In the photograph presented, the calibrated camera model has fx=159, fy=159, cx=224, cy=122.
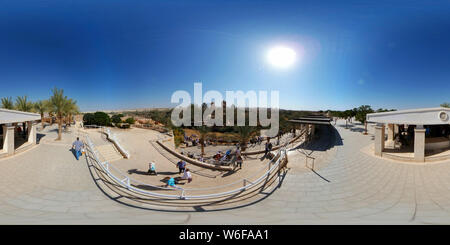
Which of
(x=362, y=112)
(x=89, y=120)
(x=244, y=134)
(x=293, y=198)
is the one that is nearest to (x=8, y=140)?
(x=244, y=134)

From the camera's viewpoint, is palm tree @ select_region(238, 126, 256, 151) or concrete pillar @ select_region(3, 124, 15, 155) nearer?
concrete pillar @ select_region(3, 124, 15, 155)

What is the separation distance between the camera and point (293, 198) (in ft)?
15.5

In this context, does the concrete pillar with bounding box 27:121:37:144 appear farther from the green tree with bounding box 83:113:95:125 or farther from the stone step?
the green tree with bounding box 83:113:95:125

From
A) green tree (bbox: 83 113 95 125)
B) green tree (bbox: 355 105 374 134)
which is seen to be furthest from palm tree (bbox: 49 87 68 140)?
green tree (bbox: 355 105 374 134)

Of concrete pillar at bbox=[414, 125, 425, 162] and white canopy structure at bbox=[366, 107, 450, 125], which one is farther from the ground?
white canopy structure at bbox=[366, 107, 450, 125]

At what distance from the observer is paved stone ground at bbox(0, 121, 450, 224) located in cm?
384

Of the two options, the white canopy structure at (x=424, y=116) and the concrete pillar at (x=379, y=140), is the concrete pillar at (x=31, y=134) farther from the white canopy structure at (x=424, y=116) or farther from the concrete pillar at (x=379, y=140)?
the white canopy structure at (x=424, y=116)

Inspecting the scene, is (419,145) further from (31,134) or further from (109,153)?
(31,134)

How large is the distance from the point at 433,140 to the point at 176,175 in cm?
1412

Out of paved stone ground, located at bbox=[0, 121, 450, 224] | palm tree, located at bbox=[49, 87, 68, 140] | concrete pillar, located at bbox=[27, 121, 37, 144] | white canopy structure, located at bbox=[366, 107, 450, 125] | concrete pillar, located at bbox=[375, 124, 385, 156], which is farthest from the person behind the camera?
palm tree, located at bbox=[49, 87, 68, 140]

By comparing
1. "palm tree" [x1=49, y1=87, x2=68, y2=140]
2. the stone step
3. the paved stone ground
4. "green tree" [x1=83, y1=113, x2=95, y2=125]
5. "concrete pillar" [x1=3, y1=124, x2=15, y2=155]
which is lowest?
the paved stone ground

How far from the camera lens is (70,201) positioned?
4.60 meters

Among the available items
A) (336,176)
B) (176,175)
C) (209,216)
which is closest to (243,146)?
(176,175)
